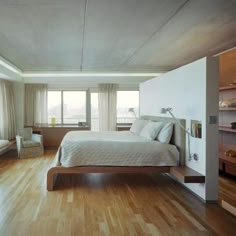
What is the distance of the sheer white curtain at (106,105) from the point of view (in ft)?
27.0

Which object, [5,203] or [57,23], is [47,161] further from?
[57,23]

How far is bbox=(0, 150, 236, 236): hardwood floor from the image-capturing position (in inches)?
108

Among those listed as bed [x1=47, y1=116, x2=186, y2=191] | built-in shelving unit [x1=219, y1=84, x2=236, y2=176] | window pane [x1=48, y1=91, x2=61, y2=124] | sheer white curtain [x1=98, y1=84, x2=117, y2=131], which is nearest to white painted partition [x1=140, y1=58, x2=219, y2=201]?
bed [x1=47, y1=116, x2=186, y2=191]

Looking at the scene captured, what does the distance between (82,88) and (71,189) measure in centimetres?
476

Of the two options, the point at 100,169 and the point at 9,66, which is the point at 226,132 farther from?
the point at 9,66

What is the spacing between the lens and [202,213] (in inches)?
125

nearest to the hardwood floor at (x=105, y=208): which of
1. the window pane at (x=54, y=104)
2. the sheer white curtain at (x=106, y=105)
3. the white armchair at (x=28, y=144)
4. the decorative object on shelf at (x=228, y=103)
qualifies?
the white armchair at (x=28, y=144)

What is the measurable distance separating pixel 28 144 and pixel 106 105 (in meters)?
2.70

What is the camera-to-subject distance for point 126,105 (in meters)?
8.55

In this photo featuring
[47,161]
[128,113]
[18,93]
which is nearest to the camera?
[47,161]

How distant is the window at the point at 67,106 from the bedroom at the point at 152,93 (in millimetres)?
2439

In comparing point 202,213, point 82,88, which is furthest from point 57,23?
point 82,88

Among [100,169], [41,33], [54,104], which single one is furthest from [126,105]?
[41,33]

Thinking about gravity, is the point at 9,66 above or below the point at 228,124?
above
